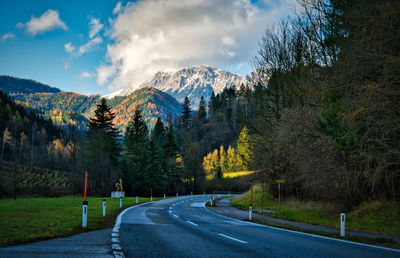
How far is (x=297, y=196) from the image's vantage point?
22.7 metres

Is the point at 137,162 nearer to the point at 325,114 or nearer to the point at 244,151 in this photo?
the point at 244,151

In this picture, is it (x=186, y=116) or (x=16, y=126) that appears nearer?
(x=16, y=126)

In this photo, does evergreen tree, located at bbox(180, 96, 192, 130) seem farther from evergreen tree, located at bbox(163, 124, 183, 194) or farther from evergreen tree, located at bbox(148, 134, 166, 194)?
evergreen tree, located at bbox(148, 134, 166, 194)

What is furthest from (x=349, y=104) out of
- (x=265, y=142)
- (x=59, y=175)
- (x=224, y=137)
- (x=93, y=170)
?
(x=224, y=137)

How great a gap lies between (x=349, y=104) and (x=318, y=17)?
9564 millimetres

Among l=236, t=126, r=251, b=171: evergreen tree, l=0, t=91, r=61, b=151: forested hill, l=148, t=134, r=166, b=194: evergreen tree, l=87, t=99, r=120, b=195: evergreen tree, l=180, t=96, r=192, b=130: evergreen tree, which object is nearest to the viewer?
l=236, t=126, r=251, b=171: evergreen tree

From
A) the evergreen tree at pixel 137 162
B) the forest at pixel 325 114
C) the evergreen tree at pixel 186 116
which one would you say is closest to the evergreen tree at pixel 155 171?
the evergreen tree at pixel 137 162

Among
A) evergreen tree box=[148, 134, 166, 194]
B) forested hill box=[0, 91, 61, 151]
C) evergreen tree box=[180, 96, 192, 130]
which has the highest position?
evergreen tree box=[180, 96, 192, 130]

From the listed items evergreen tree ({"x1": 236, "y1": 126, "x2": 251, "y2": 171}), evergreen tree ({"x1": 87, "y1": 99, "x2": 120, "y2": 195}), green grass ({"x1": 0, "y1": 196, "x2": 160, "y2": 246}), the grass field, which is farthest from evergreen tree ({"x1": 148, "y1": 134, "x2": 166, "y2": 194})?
the grass field

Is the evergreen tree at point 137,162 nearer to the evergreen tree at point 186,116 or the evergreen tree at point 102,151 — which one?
the evergreen tree at point 102,151

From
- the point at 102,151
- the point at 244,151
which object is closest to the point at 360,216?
the point at 102,151

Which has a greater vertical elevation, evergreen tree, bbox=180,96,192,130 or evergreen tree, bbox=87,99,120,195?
evergreen tree, bbox=180,96,192,130

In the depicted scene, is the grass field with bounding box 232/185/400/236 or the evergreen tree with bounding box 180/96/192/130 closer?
the grass field with bounding box 232/185/400/236

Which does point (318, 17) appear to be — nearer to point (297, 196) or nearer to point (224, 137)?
point (297, 196)
